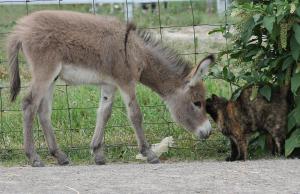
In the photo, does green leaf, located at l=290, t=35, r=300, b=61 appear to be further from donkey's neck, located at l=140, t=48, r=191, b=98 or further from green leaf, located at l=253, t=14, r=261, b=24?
donkey's neck, located at l=140, t=48, r=191, b=98

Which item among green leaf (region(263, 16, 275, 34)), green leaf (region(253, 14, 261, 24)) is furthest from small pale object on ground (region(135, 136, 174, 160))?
green leaf (region(263, 16, 275, 34))

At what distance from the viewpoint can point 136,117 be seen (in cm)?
872

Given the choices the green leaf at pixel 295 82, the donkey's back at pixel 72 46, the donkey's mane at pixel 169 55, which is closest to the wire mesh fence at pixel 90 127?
the donkey's mane at pixel 169 55

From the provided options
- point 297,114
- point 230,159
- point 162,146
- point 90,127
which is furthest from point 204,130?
point 90,127

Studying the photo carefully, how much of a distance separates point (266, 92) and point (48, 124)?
7.89ft

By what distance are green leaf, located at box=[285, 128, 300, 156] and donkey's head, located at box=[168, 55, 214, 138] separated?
996mm

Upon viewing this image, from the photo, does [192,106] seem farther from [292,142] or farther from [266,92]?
[292,142]

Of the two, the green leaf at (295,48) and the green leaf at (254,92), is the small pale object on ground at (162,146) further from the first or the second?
the green leaf at (295,48)

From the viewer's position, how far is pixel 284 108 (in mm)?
8617

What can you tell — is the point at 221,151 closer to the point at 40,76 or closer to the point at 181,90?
the point at 181,90

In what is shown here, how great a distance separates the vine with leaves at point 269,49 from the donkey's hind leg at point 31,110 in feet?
6.49

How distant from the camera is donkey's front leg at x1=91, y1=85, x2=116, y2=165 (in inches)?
352

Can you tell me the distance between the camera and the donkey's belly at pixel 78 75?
28.0 ft

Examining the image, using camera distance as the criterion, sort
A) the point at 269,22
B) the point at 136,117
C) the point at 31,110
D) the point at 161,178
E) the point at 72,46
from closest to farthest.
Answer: the point at 161,178 < the point at 269,22 < the point at 31,110 < the point at 72,46 < the point at 136,117
